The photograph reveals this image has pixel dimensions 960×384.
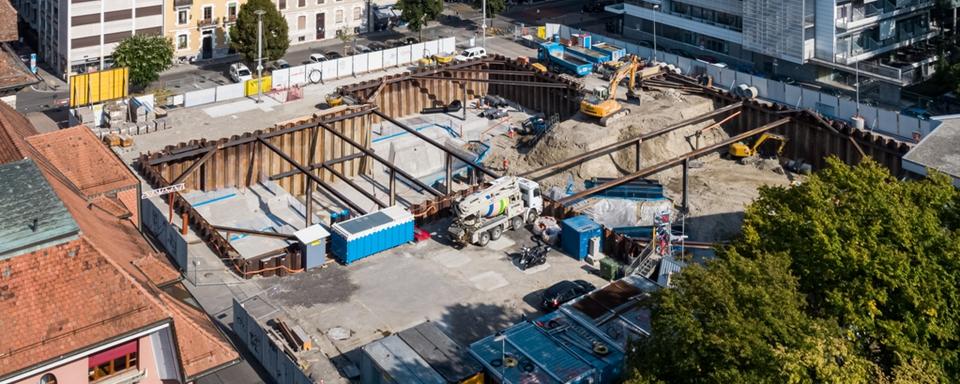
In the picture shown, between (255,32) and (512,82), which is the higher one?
(255,32)

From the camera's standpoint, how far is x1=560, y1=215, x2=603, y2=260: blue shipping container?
69.4m

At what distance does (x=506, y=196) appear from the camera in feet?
243

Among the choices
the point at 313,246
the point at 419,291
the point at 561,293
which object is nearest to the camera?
the point at 561,293

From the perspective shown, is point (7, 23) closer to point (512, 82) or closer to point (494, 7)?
point (512, 82)

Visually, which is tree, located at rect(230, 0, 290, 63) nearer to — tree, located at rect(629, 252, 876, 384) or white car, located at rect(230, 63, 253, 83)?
white car, located at rect(230, 63, 253, 83)

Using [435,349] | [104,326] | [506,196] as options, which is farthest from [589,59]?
[104,326]

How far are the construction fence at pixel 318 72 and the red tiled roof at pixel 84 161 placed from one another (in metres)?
42.7

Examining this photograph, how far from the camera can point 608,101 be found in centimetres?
9862

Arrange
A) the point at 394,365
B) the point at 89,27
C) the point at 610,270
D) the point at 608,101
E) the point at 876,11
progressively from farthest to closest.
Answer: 1. the point at 89,27
2. the point at 876,11
3. the point at 608,101
4. the point at 610,270
5. the point at 394,365

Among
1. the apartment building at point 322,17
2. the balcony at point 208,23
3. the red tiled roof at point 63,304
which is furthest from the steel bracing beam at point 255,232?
the apartment building at point 322,17

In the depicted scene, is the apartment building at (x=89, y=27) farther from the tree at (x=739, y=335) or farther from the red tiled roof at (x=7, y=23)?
the tree at (x=739, y=335)

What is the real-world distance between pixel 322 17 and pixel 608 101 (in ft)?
156

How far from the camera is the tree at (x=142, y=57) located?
108m

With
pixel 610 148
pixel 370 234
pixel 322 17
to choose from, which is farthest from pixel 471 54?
pixel 370 234
